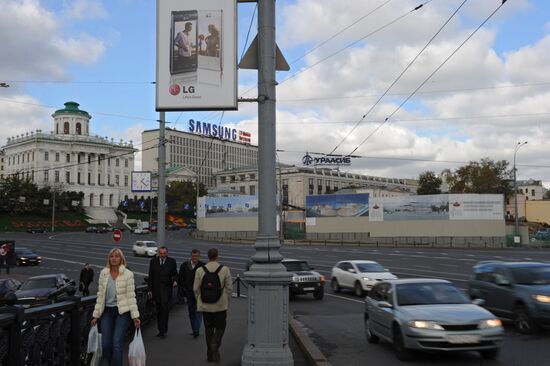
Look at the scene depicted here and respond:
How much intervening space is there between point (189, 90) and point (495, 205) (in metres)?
62.3

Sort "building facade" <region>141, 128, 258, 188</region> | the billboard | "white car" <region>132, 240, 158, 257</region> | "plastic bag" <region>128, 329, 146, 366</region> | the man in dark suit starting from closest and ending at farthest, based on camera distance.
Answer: "plastic bag" <region>128, 329, 146, 366</region>
the billboard
the man in dark suit
"white car" <region>132, 240, 158, 257</region>
"building facade" <region>141, 128, 258, 188</region>

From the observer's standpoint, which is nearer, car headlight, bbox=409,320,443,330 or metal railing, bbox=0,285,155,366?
metal railing, bbox=0,285,155,366

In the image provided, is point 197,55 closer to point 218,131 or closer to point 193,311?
point 193,311

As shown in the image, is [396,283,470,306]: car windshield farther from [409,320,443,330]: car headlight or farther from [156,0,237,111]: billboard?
[156,0,237,111]: billboard

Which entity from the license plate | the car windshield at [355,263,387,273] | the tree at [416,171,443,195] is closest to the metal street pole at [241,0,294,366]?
the license plate

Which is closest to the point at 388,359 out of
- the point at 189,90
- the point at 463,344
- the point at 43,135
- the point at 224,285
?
the point at 463,344

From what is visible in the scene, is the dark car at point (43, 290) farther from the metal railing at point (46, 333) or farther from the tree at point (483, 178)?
the tree at point (483, 178)

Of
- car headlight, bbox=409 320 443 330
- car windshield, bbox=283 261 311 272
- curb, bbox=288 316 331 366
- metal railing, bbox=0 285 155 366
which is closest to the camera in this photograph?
metal railing, bbox=0 285 155 366

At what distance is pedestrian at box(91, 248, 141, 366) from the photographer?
7145 mm

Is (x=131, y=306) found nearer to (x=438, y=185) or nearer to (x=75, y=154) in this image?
(x=438, y=185)

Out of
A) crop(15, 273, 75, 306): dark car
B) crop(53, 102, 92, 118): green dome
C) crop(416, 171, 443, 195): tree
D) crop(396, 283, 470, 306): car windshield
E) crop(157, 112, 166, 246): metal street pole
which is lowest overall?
crop(15, 273, 75, 306): dark car

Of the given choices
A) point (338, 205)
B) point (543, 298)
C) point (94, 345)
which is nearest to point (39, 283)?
point (94, 345)

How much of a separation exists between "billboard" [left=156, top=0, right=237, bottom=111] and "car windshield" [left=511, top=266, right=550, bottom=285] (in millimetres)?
8491

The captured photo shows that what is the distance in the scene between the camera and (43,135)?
140 metres
